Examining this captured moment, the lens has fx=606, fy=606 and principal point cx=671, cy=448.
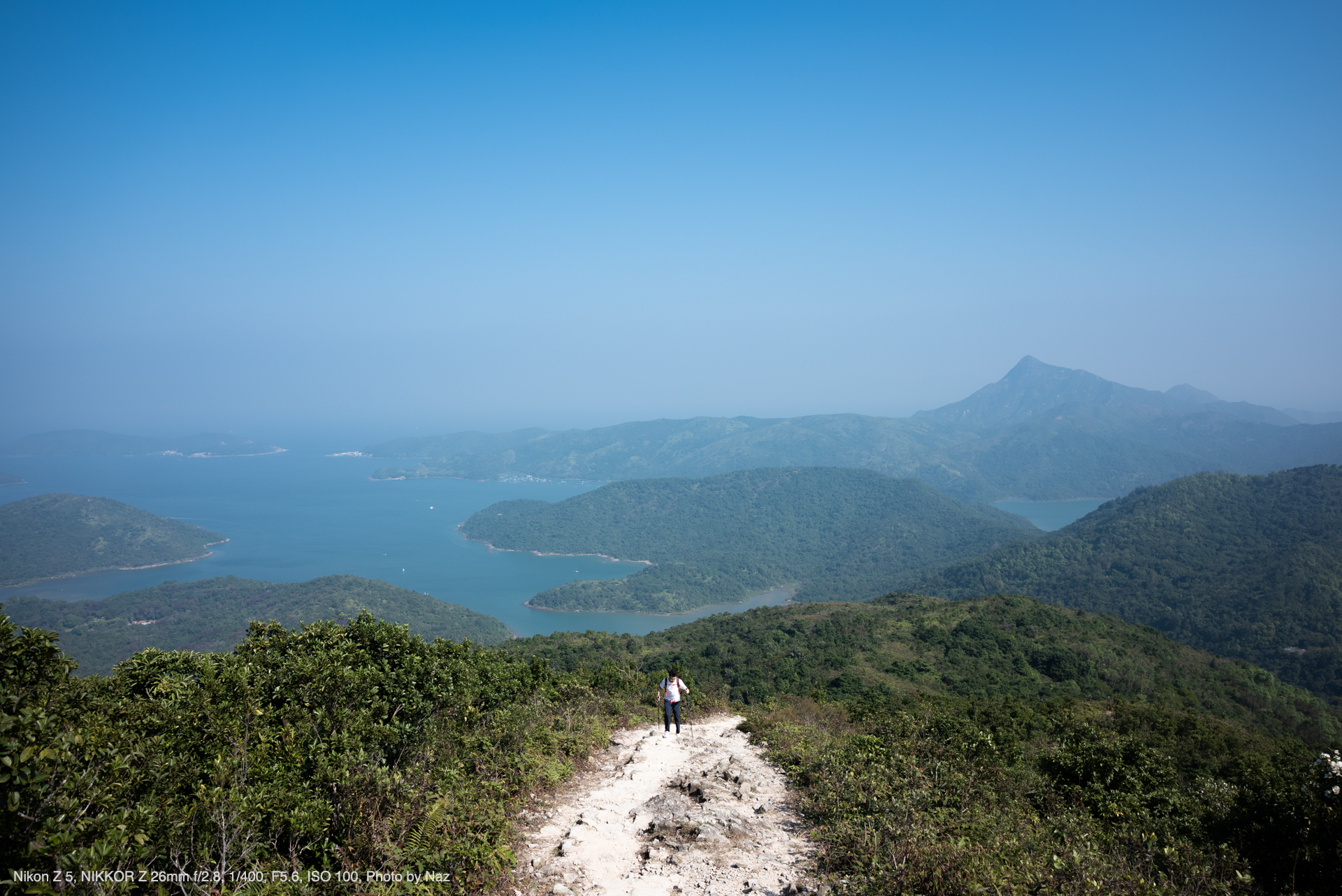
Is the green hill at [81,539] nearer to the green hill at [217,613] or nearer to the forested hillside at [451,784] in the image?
the green hill at [217,613]

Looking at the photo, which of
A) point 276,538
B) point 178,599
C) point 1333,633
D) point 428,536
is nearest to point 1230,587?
point 1333,633

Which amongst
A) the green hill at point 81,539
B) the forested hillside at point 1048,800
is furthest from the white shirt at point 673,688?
the green hill at point 81,539

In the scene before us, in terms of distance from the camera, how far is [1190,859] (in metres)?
6.93

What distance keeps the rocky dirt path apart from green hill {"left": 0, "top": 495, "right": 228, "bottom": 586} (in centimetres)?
15973

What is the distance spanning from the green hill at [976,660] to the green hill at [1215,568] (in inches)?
915

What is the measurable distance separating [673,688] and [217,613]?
320 feet

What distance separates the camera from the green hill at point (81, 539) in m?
120

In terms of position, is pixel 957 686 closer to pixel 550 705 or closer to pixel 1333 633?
pixel 550 705

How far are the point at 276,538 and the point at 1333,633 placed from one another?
19823 cm

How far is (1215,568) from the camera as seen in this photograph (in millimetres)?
90125

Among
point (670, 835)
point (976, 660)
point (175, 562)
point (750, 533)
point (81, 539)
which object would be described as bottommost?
point (750, 533)

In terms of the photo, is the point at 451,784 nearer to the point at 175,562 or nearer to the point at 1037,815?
the point at 1037,815

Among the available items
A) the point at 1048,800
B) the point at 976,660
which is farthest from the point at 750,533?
the point at 1048,800

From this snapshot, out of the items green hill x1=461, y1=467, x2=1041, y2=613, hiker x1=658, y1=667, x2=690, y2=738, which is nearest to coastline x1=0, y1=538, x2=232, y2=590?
green hill x1=461, y1=467, x2=1041, y2=613
